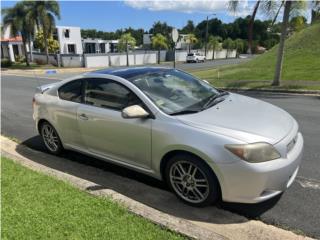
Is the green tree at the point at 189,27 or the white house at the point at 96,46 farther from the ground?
the green tree at the point at 189,27

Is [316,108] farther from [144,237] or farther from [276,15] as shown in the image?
[144,237]

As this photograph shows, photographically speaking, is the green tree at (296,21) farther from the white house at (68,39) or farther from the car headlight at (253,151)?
the white house at (68,39)

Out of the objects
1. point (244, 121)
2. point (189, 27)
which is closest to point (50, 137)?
point (244, 121)

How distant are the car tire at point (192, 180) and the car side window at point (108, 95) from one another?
3.10 ft

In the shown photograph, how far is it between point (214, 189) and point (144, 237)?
0.97m

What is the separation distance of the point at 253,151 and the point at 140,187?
1.70m

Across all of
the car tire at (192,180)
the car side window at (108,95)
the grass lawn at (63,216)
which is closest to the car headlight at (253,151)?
the car tire at (192,180)

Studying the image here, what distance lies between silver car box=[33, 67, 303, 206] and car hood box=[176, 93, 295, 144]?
0.01 meters

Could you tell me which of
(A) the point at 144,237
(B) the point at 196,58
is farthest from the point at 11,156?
A: (B) the point at 196,58

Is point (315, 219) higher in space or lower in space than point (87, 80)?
lower

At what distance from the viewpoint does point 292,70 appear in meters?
17.8

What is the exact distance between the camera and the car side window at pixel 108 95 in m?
4.57

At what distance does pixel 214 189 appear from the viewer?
3.79m

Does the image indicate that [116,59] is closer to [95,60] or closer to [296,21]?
[95,60]
